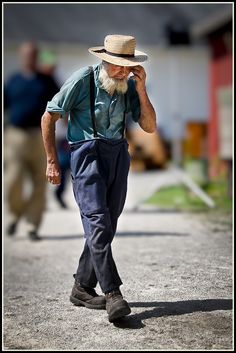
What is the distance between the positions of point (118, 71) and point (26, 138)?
3.66 metres

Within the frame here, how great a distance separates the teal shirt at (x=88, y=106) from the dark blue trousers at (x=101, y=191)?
0.16 ft

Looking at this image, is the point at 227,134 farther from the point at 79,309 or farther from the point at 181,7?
the point at 181,7

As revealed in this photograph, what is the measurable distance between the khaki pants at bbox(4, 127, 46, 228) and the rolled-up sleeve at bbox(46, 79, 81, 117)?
A: 3.47 metres

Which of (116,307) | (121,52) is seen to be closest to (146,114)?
(121,52)

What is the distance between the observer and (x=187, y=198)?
376 inches

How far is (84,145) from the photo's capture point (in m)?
3.57

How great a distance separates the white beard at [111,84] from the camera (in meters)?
3.46

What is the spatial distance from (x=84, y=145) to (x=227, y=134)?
354 inches

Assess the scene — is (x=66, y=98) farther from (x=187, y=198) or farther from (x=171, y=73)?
(x=171, y=73)

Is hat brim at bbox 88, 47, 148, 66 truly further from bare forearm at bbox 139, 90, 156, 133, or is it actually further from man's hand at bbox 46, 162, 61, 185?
man's hand at bbox 46, 162, 61, 185

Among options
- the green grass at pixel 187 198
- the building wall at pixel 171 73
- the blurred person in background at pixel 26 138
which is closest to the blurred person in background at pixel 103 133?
the blurred person in background at pixel 26 138

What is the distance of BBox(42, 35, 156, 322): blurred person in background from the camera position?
3479 mm

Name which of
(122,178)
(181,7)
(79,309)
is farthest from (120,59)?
(181,7)

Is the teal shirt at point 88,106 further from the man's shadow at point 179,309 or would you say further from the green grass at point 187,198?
→ the green grass at point 187,198
